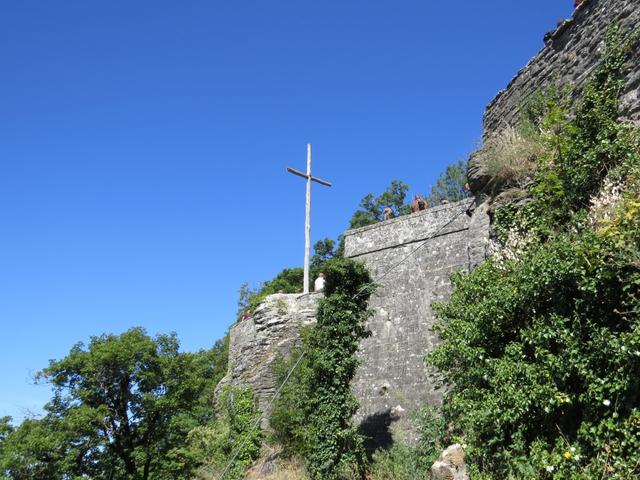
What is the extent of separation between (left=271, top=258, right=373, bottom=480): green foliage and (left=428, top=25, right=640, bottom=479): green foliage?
415cm

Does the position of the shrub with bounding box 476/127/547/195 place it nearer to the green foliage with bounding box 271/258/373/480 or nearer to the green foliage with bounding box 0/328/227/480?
the green foliage with bounding box 271/258/373/480

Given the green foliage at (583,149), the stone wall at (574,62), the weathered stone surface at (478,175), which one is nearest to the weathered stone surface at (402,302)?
the stone wall at (574,62)

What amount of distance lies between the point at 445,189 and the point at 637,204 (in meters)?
29.1

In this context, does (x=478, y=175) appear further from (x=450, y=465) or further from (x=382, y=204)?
(x=382, y=204)

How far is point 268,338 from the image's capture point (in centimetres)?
1669

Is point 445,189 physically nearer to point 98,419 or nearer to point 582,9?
point 98,419

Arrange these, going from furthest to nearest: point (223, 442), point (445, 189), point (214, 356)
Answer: point (214, 356), point (445, 189), point (223, 442)

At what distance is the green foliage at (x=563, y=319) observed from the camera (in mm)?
4082

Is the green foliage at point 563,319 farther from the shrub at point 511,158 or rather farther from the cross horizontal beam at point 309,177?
the cross horizontal beam at point 309,177

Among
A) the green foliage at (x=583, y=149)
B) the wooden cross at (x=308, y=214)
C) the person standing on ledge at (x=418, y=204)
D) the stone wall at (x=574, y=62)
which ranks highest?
the wooden cross at (x=308, y=214)

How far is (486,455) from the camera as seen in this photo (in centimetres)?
486

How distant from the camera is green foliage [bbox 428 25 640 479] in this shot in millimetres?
4082

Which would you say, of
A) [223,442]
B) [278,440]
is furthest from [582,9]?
[223,442]

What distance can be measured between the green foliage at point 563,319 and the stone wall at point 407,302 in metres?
6.49
